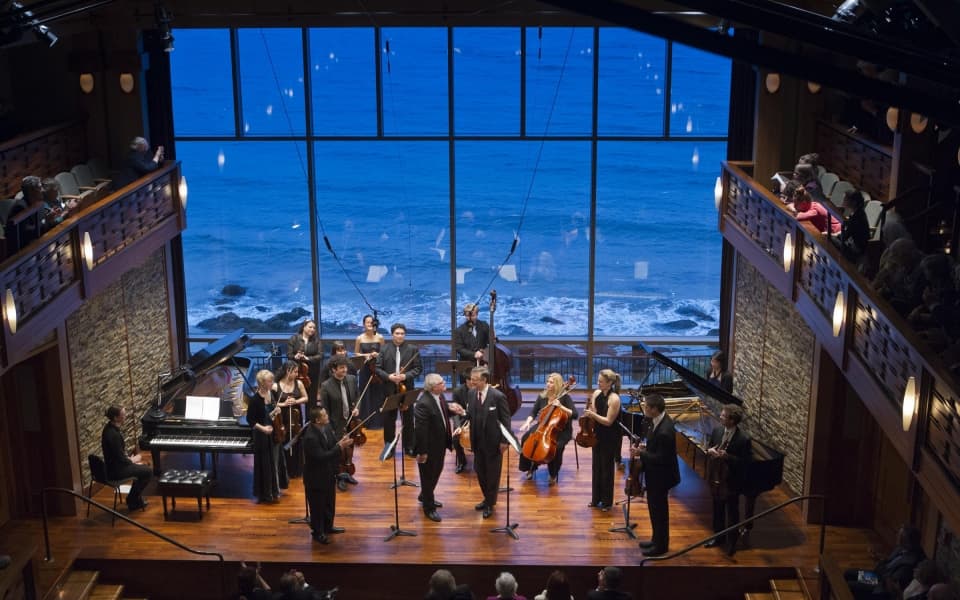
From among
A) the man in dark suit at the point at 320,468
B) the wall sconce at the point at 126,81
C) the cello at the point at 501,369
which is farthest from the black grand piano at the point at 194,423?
the wall sconce at the point at 126,81

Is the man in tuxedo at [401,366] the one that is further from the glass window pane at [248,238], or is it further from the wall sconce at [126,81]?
the wall sconce at [126,81]

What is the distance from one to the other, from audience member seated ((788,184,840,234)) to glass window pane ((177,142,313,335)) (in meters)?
7.11

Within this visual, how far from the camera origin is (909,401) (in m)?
8.00

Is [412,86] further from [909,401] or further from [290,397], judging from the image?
[909,401]

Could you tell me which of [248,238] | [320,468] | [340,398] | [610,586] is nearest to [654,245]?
[248,238]

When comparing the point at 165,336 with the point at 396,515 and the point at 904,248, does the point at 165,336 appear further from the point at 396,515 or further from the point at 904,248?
the point at 904,248

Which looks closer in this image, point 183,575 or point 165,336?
point 183,575

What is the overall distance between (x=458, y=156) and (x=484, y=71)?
2.18m

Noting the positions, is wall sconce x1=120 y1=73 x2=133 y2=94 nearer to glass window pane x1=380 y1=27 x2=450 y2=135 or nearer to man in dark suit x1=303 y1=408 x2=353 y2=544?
glass window pane x1=380 y1=27 x2=450 y2=135

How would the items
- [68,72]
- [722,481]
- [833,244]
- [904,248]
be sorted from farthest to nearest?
[68,72]
[722,481]
[833,244]
[904,248]

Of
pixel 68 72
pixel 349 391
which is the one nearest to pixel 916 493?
pixel 349 391

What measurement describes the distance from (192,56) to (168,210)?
220 inches

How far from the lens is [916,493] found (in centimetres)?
1033

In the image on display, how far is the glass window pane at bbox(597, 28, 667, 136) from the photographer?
14.9m
